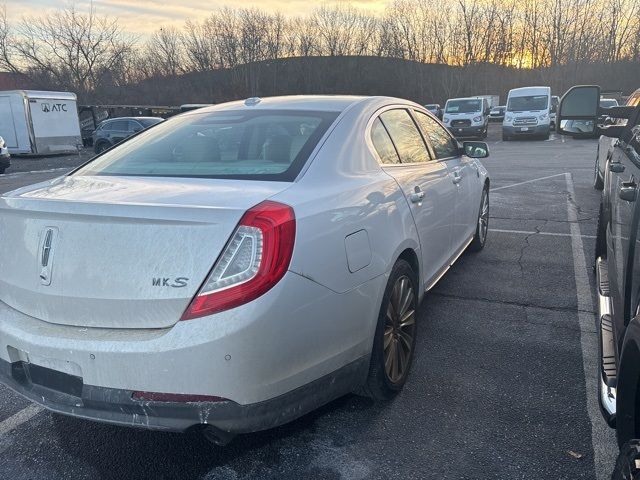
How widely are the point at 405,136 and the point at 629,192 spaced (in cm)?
164

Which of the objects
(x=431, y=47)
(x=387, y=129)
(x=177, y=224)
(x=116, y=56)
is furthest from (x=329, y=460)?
(x=431, y=47)

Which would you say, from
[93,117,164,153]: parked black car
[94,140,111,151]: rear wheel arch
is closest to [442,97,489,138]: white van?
[93,117,164,153]: parked black car

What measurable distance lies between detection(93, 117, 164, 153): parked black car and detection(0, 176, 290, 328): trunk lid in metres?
20.9

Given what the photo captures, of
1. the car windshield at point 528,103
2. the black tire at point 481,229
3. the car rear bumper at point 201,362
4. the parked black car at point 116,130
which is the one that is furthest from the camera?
the car windshield at point 528,103

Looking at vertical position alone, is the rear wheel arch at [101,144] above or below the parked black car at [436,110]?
below

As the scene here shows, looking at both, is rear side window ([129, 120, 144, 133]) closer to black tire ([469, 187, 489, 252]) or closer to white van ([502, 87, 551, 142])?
white van ([502, 87, 551, 142])

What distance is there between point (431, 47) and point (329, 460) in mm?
62637

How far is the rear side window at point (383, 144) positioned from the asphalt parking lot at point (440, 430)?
132 cm

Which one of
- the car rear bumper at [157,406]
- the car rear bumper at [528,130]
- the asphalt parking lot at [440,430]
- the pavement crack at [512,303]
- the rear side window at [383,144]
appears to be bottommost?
the car rear bumper at [528,130]

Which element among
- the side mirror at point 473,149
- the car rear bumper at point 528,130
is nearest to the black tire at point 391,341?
the side mirror at point 473,149

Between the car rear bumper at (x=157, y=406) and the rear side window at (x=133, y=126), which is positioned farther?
the rear side window at (x=133, y=126)

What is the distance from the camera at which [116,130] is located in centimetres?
2275

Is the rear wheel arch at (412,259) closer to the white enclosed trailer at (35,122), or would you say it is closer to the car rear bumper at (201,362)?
the car rear bumper at (201,362)

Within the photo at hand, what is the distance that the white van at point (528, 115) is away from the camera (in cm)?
2330
